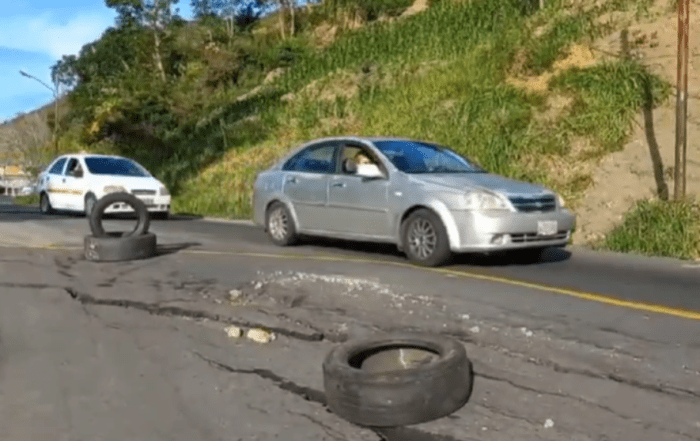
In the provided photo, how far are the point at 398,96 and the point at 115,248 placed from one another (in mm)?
16243

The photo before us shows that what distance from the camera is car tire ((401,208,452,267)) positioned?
898 cm

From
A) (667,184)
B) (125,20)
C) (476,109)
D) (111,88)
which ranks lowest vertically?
(667,184)

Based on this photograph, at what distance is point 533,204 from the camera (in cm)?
925

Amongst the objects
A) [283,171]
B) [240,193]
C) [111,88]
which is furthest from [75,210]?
[111,88]

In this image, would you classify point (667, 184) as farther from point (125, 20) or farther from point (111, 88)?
point (125, 20)

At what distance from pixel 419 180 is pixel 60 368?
495 cm

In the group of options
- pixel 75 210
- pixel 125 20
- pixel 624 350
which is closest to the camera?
pixel 624 350

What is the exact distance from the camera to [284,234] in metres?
11.5

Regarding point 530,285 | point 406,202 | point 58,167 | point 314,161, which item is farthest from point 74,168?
point 530,285

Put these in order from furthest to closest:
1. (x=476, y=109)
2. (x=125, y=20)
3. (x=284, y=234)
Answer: (x=125, y=20), (x=476, y=109), (x=284, y=234)

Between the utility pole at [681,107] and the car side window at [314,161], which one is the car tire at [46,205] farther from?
the utility pole at [681,107]

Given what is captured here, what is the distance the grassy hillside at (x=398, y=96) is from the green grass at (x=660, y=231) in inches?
127

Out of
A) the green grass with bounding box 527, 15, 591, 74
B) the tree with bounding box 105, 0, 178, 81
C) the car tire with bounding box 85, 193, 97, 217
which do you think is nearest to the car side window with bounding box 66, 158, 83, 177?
the car tire with bounding box 85, 193, 97, 217

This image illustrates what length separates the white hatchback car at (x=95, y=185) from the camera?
18.1 metres
